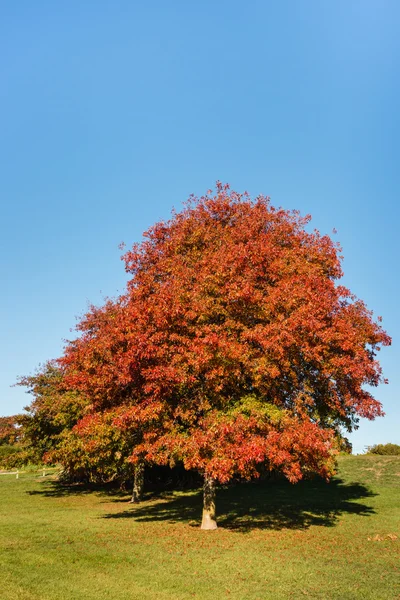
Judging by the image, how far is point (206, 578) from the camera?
12828 millimetres

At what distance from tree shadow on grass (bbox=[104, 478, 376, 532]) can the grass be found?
72 millimetres

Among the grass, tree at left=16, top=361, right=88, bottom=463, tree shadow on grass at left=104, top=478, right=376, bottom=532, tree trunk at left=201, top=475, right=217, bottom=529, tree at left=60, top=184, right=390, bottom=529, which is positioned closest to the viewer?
the grass

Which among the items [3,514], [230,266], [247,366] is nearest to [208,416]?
[247,366]

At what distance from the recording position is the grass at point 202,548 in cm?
1175

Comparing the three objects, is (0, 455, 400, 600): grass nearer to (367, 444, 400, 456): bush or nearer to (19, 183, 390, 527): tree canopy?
(19, 183, 390, 527): tree canopy

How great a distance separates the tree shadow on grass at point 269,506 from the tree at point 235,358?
11.4 ft

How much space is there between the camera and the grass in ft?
38.5

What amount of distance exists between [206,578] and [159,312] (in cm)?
910

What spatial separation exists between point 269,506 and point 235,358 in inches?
562

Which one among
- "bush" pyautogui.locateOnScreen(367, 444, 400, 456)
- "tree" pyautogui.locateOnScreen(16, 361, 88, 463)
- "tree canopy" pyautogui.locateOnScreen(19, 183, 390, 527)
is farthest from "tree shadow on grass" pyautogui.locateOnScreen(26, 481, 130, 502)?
"bush" pyautogui.locateOnScreen(367, 444, 400, 456)

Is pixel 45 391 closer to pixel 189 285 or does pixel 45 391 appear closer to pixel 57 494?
pixel 57 494

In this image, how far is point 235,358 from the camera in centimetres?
1770

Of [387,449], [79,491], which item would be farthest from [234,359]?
[387,449]

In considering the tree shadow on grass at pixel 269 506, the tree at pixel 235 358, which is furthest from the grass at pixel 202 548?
the tree at pixel 235 358
